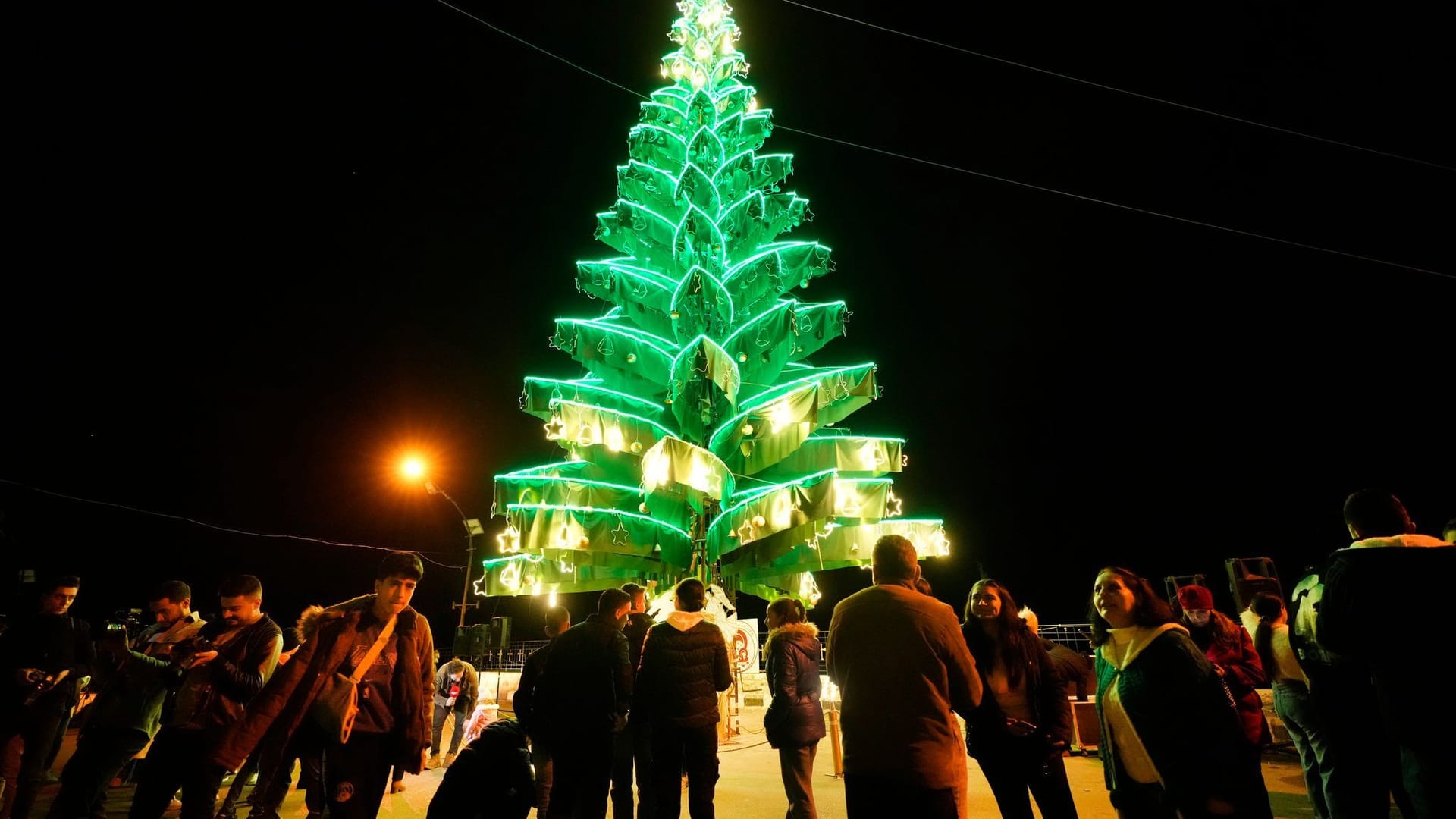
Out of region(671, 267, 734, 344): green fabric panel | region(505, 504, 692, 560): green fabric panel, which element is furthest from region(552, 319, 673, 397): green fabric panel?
region(505, 504, 692, 560): green fabric panel

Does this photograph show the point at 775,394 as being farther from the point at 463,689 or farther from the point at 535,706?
the point at 535,706

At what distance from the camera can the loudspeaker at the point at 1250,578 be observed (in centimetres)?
804

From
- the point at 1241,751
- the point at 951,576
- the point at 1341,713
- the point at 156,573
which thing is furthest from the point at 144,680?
the point at 951,576

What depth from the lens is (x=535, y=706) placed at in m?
4.90

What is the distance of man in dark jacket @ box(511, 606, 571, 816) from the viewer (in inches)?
193

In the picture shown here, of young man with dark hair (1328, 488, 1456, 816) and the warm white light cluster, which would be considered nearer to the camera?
young man with dark hair (1328, 488, 1456, 816)

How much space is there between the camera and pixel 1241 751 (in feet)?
9.57

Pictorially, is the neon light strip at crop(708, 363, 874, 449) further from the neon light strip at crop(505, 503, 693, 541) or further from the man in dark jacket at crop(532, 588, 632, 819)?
the man in dark jacket at crop(532, 588, 632, 819)

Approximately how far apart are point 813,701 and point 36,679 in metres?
6.59

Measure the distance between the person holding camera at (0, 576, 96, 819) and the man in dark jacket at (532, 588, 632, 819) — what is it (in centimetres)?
430

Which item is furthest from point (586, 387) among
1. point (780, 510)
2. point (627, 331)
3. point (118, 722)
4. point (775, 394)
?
point (118, 722)

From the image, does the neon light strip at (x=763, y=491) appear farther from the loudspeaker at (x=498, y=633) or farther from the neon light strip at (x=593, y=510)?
the loudspeaker at (x=498, y=633)

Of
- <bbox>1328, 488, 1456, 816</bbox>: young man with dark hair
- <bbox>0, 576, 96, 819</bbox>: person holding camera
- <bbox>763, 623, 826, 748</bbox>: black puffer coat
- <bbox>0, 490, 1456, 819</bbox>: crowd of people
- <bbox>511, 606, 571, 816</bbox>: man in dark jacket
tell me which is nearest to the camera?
<bbox>1328, 488, 1456, 816</bbox>: young man with dark hair

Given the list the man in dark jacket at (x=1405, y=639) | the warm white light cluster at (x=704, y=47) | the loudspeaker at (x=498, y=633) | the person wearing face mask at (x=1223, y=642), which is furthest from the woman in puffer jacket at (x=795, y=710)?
the warm white light cluster at (x=704, y=47)
